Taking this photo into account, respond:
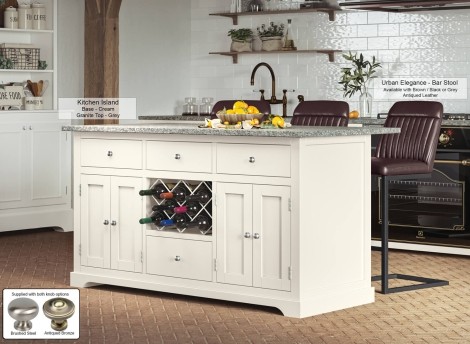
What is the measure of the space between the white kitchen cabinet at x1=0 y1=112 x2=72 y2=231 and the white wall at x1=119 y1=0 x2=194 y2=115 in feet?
3.04

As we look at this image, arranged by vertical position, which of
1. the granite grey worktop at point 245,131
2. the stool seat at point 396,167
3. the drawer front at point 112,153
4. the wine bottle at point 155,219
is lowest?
the wine bottle at point 155,219

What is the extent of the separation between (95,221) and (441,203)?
2.80 metres

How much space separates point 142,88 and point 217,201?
4009 millimetres

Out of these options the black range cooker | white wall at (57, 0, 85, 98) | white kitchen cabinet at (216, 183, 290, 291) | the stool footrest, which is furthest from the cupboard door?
white wall at (57, 0, 85, 98)

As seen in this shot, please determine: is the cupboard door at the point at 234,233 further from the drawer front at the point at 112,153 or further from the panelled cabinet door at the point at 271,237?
the drawer front at the point at 112,153

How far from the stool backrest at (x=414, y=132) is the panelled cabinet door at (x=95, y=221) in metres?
1.87

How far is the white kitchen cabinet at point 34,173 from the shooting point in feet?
27.8

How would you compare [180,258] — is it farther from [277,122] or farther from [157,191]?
[277,122]

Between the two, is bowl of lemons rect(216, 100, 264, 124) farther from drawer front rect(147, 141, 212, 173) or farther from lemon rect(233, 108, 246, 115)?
drawer front rect(147, 141, 212, 173)

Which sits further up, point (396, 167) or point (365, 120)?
point (365, 120)

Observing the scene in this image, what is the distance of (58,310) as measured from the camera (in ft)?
11.8

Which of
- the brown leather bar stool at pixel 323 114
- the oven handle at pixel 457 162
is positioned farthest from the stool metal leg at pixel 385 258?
the oven handle at pixel 457 162

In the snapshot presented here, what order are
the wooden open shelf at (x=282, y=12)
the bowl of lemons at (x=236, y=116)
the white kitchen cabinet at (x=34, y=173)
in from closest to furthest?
1. the bowl of lemons at (x=236, y=116)
2. the white kitchen cabinet at (x=34, y=173)
3. the wooden open shelf at (x=282, y=12)

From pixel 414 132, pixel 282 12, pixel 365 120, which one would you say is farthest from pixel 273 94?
pixel 414 132
